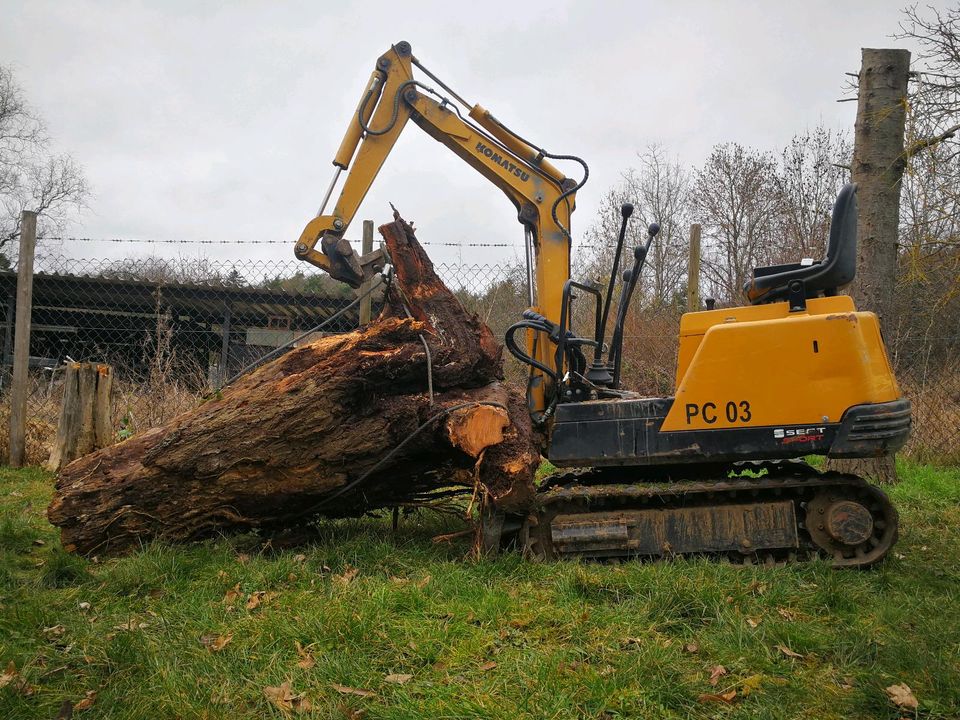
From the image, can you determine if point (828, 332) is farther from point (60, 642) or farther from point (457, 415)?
point (60, 642)

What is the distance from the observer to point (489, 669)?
3.23 m

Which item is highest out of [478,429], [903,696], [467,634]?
[478,429]

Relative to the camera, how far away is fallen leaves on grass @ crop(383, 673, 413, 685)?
3.14 m

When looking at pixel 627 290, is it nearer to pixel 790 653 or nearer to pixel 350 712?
pixel 790 653

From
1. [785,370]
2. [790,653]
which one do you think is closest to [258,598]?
[790,653]

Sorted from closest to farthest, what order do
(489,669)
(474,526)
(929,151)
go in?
(489,669), (474,526), (929,151)

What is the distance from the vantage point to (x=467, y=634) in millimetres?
3584

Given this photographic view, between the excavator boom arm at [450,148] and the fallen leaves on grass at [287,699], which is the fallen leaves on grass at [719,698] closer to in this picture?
A: the fallen leaves on grass at [287,699]

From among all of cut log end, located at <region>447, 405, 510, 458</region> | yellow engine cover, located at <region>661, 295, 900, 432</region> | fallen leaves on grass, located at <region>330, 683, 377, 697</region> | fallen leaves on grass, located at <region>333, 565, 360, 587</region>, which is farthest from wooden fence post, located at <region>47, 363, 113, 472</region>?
yellow engine cover, located at <region>661, 295, 900, 432</region>

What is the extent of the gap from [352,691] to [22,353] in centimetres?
702

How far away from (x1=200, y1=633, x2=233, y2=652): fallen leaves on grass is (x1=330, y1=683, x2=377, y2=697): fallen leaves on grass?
0.69 meters

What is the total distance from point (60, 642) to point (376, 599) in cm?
147

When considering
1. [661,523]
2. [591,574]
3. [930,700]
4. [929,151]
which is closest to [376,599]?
[591,574]

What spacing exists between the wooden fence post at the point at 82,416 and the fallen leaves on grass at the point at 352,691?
5.98 metres
